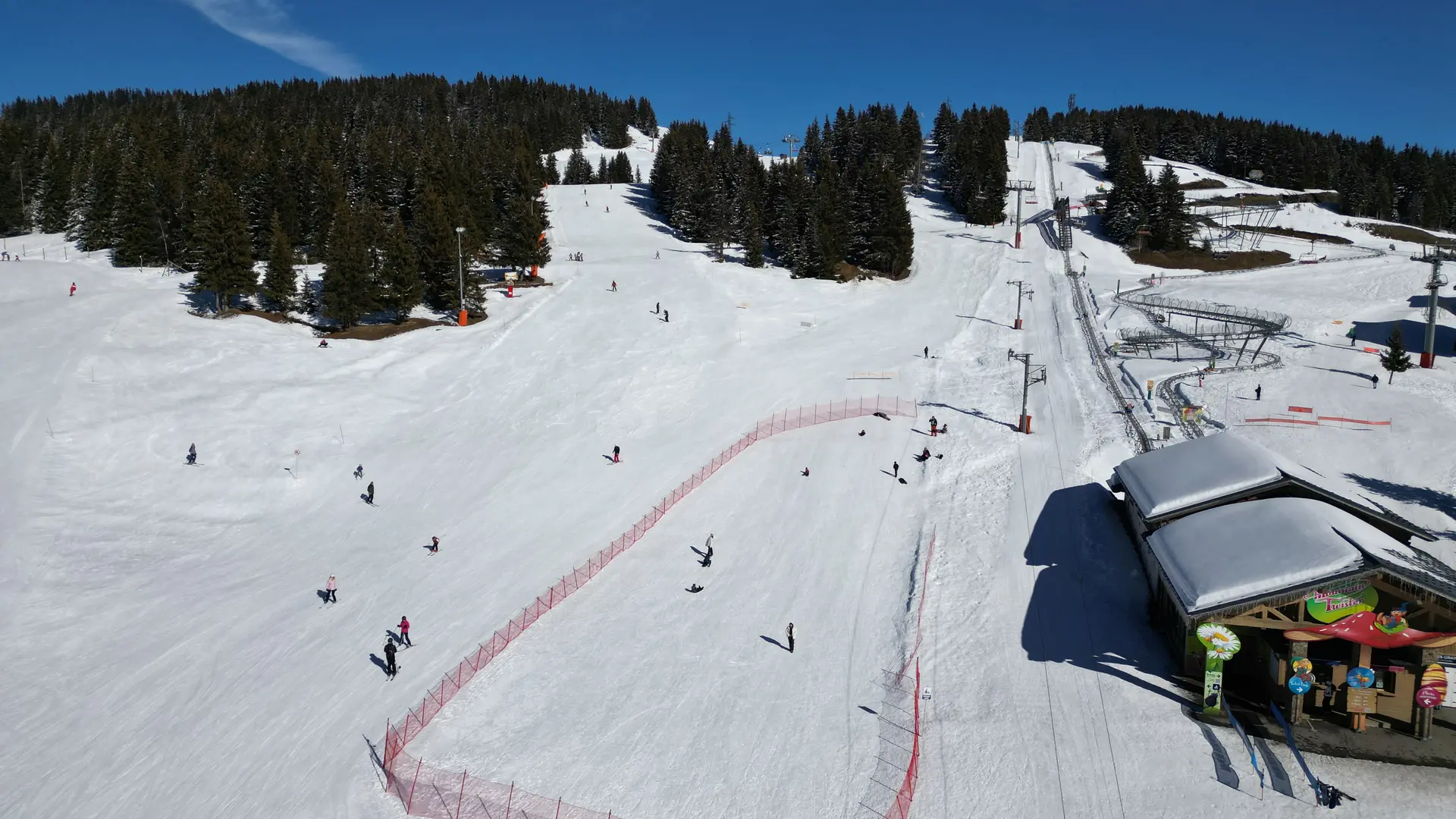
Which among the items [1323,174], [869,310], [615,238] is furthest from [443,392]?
[1323,174]

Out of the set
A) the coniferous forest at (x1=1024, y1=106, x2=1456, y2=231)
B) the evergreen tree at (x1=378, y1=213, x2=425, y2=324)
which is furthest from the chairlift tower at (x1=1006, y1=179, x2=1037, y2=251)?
the evergreen tree at (x1=378, y1=213, x2=425, y2=324)

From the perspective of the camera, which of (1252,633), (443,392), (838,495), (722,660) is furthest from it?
(443,392)

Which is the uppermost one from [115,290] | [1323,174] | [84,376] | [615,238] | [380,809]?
[1323,174]

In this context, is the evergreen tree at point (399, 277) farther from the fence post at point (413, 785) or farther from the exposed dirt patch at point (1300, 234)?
the exposed dirt patch at point (1300, 234)

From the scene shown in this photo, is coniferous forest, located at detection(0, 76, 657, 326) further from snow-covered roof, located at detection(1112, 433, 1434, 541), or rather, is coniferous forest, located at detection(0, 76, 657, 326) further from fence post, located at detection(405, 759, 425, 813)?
snow-covered roof, located at detection(1112, 433, 1434, 541)

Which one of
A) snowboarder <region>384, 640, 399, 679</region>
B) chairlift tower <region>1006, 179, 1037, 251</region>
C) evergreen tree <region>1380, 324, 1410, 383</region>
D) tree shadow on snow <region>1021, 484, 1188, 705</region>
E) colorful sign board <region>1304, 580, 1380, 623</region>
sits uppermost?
chairlift tower <region>1006, 179, 1037, 251</region>

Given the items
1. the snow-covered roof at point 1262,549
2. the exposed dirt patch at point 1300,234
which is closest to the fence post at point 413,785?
the snow-covered roof at point 1262,549

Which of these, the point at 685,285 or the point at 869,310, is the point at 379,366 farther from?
the point at 869,310
